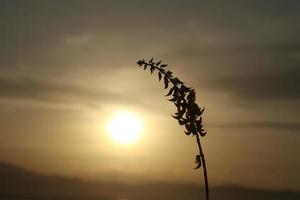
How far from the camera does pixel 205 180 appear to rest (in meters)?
9.90

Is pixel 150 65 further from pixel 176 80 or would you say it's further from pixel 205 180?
pixel 205 180

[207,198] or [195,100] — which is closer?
[207,198]

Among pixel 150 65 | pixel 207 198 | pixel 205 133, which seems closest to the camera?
pixel 207 198

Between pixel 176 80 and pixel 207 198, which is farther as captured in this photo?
pixel 176 80

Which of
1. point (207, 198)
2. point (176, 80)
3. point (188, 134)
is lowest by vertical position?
point (207, 198)

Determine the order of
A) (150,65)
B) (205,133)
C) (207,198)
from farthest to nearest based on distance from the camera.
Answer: (150,65)
(205,133)
(207,198)

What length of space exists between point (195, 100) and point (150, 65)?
0.96 metres

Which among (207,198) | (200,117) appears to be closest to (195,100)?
(200,117)

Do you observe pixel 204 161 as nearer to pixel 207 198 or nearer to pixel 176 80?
pixel 207 198

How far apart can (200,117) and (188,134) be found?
0.33m

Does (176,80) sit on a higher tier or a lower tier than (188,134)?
higher

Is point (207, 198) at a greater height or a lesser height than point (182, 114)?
lesser

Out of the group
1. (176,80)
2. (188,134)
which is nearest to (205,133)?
(188,134)

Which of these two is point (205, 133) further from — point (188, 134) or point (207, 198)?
point (207, 198)
